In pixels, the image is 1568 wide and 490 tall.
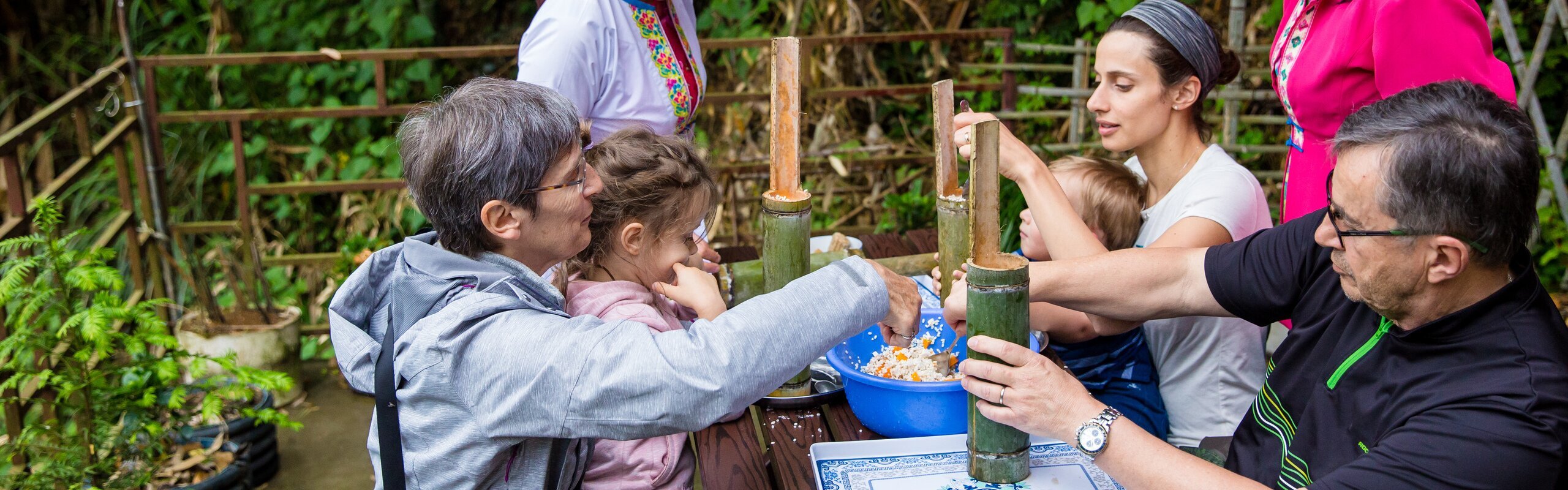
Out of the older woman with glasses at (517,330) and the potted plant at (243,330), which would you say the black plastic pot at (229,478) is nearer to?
the potted plant at (243,330)

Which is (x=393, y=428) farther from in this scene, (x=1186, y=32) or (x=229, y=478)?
(x=229, y=478)

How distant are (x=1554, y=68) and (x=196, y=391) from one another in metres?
5.80

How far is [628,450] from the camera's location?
1.75m

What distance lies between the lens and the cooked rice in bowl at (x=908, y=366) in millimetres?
1840

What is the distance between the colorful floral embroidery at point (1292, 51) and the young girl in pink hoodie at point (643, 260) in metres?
1.44

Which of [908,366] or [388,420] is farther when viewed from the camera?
[908,366]

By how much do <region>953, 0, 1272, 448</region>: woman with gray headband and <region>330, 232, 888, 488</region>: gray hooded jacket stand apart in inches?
29.9

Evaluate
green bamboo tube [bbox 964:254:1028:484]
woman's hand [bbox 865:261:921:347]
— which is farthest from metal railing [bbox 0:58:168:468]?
green bamboo tube [bbox 964:254:1028:484]

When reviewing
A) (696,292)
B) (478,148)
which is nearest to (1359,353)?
(696,292)

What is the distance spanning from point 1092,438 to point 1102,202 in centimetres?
104

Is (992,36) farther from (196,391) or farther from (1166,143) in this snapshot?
(196,391)

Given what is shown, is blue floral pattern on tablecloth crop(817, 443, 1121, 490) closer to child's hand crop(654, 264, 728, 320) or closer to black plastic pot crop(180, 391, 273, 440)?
child's hand crop(654, 264, 728, 320)

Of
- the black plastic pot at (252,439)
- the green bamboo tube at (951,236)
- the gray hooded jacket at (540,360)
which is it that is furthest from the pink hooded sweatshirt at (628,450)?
the black plastic pot at (252,439)

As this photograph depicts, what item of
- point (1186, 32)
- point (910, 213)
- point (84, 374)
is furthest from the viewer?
point (910, 213)
